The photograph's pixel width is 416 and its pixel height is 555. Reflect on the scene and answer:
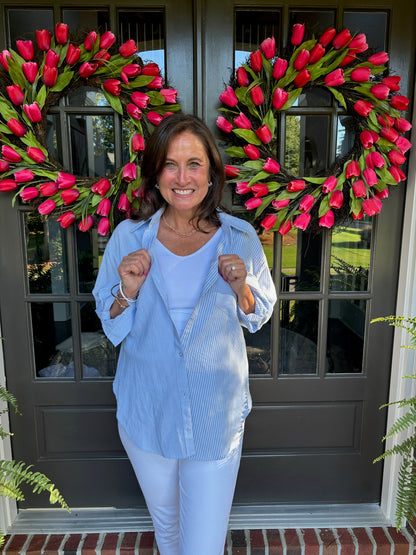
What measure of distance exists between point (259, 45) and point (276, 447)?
5.50 ft

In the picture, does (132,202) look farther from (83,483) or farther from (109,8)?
(83,483)

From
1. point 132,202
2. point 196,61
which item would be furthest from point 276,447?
point 196,61

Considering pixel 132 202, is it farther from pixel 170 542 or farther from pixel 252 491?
pixel 252 491

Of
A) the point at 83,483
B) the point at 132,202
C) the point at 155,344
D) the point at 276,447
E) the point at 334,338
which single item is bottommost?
the point at 83,483

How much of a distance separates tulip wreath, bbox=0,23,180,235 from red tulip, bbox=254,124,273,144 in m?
0.32

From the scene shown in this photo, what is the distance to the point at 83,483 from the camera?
1936 millimetres

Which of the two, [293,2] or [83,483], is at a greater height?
[293,2]

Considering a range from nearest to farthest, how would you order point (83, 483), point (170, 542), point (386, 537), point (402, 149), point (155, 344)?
1. point (155, 344)
2. point (170, 542)
3. point (402, 149)
4. point (386, 537)
5. point (83, 483)

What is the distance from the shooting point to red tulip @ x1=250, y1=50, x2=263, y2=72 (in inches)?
60.7

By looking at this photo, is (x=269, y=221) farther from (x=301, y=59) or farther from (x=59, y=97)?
(x=59, y=97)

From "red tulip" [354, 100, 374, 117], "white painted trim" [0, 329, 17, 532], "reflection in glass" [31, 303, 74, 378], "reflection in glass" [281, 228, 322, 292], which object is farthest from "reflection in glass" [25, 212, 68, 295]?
"red tulip" [354, 100, 374, 117]

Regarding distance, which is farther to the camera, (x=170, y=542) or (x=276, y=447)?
(x=276, y=447)

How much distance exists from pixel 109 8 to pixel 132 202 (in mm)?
729

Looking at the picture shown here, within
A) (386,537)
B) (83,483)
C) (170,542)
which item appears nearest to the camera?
(170,542)
